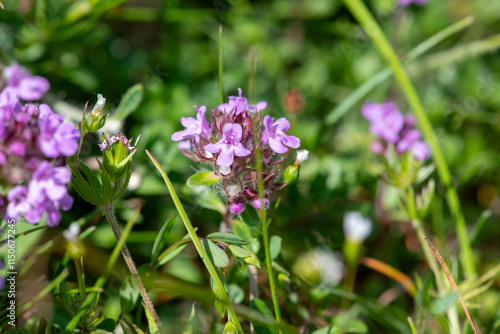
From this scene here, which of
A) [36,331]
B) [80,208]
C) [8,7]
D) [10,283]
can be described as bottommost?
[80,208]

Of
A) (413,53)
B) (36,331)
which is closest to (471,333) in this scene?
(413,53)

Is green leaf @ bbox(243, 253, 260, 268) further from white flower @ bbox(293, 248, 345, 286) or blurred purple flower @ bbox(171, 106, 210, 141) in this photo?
white flower @ bbox(293, 248, 345, 286)

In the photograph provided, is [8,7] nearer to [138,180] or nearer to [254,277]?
[138,180]

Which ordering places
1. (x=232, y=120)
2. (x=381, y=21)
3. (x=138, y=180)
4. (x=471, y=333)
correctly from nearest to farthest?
1. (x=232, y=120)
2. (x=471, y=333)
3. (x=138, y=180)
4. (x=381, y=21)

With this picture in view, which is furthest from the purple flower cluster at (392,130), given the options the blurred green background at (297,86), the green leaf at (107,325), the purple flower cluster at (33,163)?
the purple flower cluster at (33,163)

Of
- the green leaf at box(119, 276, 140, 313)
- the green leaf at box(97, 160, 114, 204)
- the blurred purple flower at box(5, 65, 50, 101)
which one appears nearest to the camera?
the green leaf at box(97, 160, 114, 204)

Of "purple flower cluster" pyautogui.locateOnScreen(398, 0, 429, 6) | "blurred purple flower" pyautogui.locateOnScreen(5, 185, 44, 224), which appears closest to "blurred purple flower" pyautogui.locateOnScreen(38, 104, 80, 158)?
"blurred purple flower" pyautogui.locateOnScreen(5, 185, 44, 224)

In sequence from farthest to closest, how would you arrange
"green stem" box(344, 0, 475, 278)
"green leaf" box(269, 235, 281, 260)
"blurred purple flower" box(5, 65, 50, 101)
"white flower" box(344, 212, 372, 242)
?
"white flower" box(344, 212, 372, 242)
"green stem" box(344, 0, 475, 278)
"blurred purple flower" box(5, 65, 50, 101)
"green leaf" box(269, 235, 281, 260)
